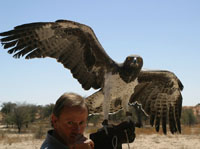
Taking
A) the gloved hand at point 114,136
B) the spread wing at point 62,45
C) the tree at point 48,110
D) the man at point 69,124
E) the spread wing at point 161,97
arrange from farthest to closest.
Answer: the tree at point 48,110 < the spread wing at point 161,97 < the spread wing at point 62,45 < the gloved hand at point 114,136 < the man at point 69,124

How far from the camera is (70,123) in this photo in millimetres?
1415

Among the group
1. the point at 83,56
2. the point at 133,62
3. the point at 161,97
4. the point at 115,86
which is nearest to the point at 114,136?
the point at 115,86

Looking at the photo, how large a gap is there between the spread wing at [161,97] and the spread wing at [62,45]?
113 centimetres

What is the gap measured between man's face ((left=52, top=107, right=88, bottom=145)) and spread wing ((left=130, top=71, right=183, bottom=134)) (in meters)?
4.06

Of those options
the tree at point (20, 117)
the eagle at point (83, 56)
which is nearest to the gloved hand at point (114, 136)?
the eagle at point (83, 56)

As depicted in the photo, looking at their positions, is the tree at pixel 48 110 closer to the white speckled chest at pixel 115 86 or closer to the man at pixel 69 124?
the white speckled chest at pixel 115 86

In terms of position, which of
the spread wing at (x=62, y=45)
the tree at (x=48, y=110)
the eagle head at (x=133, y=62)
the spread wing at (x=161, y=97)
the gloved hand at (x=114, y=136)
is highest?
the spread wing at (x=62, y=45)

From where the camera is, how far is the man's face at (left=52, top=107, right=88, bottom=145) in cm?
139

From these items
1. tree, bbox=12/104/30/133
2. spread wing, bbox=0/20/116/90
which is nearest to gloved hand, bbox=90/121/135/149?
spread wing, bbox=0/20/116/90

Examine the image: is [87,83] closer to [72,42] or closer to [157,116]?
[72,42]

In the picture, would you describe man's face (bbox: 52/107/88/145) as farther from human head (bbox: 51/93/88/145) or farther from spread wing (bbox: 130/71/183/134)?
spread wing (bbox: 130/71/183/134)

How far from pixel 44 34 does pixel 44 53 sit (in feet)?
1.12

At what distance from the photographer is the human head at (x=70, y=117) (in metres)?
1.39

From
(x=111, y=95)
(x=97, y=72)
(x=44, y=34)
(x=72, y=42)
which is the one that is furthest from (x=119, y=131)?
(x=44, y=34)
